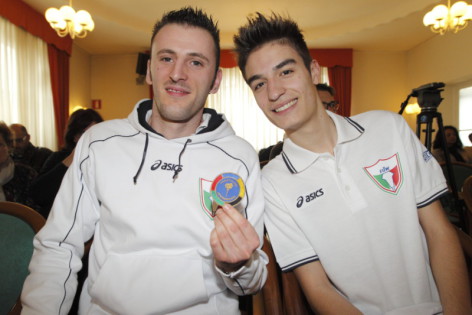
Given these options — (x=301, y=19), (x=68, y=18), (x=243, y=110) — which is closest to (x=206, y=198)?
(x=68, y=18)

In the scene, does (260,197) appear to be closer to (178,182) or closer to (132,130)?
(178,182)

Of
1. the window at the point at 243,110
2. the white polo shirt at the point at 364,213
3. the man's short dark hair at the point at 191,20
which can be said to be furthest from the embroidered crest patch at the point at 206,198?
the window at the point at 243,110

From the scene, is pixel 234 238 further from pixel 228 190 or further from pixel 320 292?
pixel 320 292

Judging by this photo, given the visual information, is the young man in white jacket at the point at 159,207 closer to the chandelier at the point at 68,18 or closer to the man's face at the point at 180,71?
the man's face at the point at 180,71

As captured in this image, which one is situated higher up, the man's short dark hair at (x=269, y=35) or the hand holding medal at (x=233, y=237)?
→ the man's short dark hair at (x=269, y=35)

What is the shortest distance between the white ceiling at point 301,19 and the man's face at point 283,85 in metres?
4.63

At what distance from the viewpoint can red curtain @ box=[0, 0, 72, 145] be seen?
5.20 metres

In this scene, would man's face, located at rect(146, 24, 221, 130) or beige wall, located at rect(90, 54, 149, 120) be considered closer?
man's face, located at rect(146, 24, 221, 130)

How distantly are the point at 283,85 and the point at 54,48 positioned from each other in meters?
6.67

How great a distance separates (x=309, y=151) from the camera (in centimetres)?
138

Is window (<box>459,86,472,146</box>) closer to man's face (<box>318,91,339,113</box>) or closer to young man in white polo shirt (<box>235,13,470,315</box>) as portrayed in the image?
man's face (<box>318,91,339,113</box>)

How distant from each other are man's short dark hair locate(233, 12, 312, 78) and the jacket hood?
331 millimetres

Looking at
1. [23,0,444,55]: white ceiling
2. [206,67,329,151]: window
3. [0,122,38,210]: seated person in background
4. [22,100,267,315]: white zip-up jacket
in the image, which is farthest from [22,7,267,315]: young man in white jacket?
[206,67,329,151]: window

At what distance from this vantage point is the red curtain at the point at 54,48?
5195 millimetres
